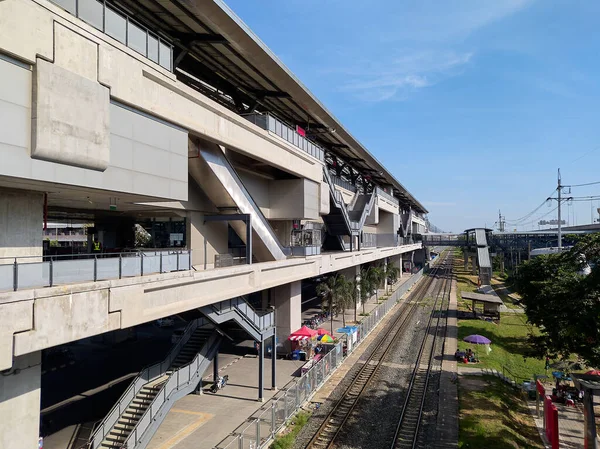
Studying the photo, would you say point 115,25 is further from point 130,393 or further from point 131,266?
point 130,393

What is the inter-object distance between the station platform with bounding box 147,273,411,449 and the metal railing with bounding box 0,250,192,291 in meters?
6.22

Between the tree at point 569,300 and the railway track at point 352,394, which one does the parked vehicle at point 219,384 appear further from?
the tree at point 569,300

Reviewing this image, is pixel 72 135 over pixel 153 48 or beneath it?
beneath

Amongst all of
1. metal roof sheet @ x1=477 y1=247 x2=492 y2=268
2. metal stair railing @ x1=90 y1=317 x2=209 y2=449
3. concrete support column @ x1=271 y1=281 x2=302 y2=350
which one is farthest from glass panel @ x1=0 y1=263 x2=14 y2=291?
metal roof sheet @ x1=477 y1=247 x2=492 y2=268

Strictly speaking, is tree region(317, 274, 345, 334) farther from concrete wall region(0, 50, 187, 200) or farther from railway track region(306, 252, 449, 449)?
concrete wall region(0, 50, 187, 200)

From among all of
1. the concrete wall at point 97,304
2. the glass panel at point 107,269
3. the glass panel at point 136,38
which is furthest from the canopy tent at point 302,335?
the glass panel at point 136,38

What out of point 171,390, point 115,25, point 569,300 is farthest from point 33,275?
point 569,300

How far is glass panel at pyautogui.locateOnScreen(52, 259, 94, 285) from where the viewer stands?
967 cm

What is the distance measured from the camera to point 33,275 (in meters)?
9.14

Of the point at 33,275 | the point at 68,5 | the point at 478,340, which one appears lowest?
the point at 478,340

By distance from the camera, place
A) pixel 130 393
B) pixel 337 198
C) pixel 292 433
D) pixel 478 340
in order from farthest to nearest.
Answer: pixel 337 198, pixel 478 340, pixel 292 433, pixel 130 393

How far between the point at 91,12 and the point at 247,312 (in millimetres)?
12519

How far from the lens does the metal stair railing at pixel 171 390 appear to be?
A: 13320 millimetres

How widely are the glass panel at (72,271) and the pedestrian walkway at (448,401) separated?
13.1 metres
